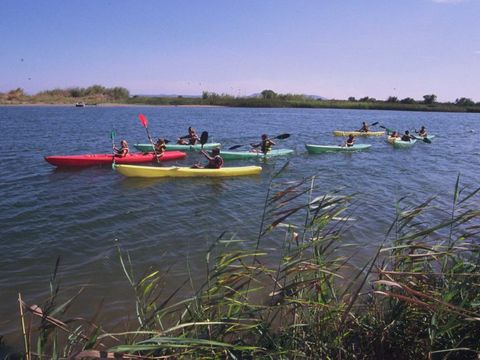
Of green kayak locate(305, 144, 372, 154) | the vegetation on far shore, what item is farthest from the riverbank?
green kayak locate(305, 144, 372, 154)

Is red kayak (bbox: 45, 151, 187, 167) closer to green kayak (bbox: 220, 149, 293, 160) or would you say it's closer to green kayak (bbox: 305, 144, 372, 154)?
green kayak (bbox: 220, 149, 293, 160)

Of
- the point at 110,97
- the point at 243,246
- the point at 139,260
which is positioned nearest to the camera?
the point at 139,260

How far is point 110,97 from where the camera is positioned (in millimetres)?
76188

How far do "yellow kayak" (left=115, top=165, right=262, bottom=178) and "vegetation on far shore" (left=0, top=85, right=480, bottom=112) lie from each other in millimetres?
58417

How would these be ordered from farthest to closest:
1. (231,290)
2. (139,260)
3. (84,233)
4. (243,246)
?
(84,233)
(243,246)
(139,260)
(231,290)

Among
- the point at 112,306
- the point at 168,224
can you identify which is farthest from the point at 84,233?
the point at 112,306

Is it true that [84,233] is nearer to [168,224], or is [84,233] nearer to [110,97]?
[168,224]

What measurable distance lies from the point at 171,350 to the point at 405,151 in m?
20.5

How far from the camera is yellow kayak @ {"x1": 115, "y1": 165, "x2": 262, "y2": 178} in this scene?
1151 centimetres

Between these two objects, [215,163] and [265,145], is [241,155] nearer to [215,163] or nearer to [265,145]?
[265,145]

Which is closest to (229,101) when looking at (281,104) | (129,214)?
(281,104)

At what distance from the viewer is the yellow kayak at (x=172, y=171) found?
37.8 feet

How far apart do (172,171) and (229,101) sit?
6122 centimetres

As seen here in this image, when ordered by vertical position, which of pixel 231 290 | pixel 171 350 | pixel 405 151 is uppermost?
pixel 231 290
